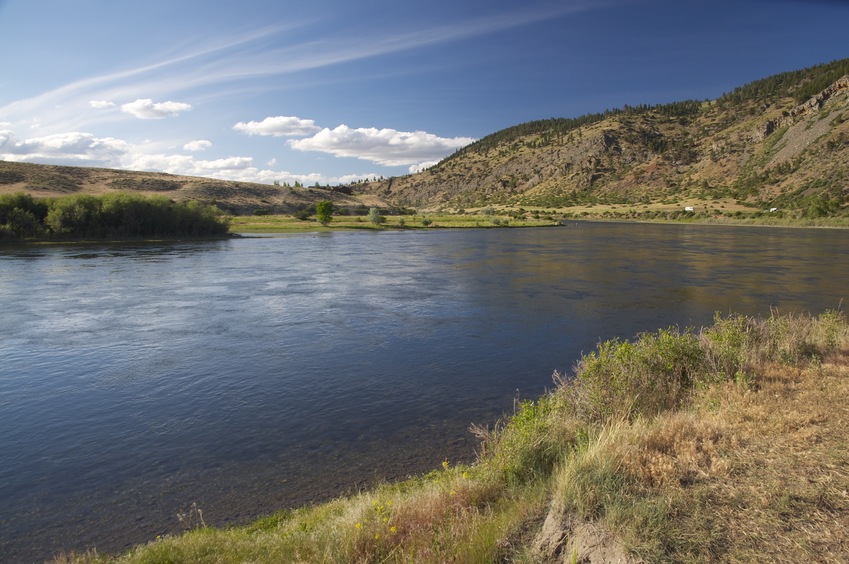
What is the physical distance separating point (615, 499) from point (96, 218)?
62.1m

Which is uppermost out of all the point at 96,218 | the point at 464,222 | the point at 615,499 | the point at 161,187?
the point at 161,187

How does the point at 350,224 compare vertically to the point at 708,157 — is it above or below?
below

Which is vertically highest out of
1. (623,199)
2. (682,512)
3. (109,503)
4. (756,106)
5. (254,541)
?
(756,106)

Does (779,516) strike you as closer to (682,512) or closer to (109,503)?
(682,512)

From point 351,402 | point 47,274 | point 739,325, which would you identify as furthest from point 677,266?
point 47,274

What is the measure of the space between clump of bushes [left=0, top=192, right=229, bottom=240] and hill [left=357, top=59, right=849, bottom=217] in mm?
91828

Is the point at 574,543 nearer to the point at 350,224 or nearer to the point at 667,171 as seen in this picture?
the point at 350,224

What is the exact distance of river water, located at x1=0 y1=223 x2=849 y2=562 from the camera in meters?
7.90

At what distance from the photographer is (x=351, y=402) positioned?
1142 centimetres

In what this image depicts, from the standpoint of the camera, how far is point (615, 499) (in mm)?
4879

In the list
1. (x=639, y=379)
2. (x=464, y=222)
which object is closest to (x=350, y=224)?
(x=464, y=222)

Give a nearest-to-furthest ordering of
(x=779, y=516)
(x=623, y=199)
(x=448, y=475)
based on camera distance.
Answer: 1. (x=779, y=516)
2. (x=448, y=475)
3. (x=623, y=199)

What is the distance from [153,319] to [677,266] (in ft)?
108

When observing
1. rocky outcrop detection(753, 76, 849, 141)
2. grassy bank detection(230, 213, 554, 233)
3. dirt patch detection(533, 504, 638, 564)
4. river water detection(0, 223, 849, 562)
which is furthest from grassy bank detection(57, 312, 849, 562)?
rocky outcrop detection(753, 76, 849, 141)
